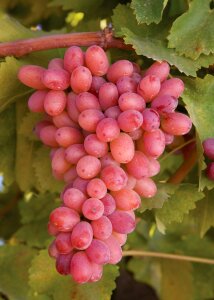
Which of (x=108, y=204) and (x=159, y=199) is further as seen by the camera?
(x=159, y=199)

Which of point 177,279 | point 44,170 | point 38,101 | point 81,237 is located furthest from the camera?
point 177,279

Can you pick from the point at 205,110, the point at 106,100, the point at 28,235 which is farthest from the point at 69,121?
the point at 28,235

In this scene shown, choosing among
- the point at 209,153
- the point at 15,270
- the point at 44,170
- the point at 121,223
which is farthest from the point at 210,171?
the point at 15,270

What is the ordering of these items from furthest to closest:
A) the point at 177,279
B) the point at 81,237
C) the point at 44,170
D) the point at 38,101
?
the point at 177,279 < the point at 44,170 < the point at 38,101 < the point at 81,237

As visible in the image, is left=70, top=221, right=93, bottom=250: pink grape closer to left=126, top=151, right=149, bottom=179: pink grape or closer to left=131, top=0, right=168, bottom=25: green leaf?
left=126, top=151, right=149, bottom=179: pink grape

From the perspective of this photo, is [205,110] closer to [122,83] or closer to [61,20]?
[122,83]

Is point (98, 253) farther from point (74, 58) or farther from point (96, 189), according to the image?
point (74, 58)
